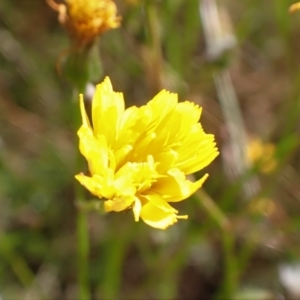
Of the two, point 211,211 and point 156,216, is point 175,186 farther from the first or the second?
point 211,211

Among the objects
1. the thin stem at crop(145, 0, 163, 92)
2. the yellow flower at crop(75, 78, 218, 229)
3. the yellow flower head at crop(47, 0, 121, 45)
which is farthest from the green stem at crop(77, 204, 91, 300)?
the thin stem at crop(145, 0, 163, 92)

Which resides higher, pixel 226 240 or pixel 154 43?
pixel 154 43

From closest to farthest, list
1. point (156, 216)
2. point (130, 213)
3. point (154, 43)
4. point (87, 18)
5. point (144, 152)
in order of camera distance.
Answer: point (156, 216) → point (144, 152) → point (87, 18) → point (154, 43) → point (130, 213)

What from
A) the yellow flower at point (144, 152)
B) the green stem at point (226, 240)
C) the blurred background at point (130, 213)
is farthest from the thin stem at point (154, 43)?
the yellow flower at point (144, 152)

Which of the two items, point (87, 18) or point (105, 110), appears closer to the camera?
point (105, 110)

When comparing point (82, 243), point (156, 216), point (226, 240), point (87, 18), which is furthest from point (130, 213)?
point (156, 216)

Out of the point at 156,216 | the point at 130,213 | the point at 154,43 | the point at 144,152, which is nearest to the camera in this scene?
the point at 156,216
